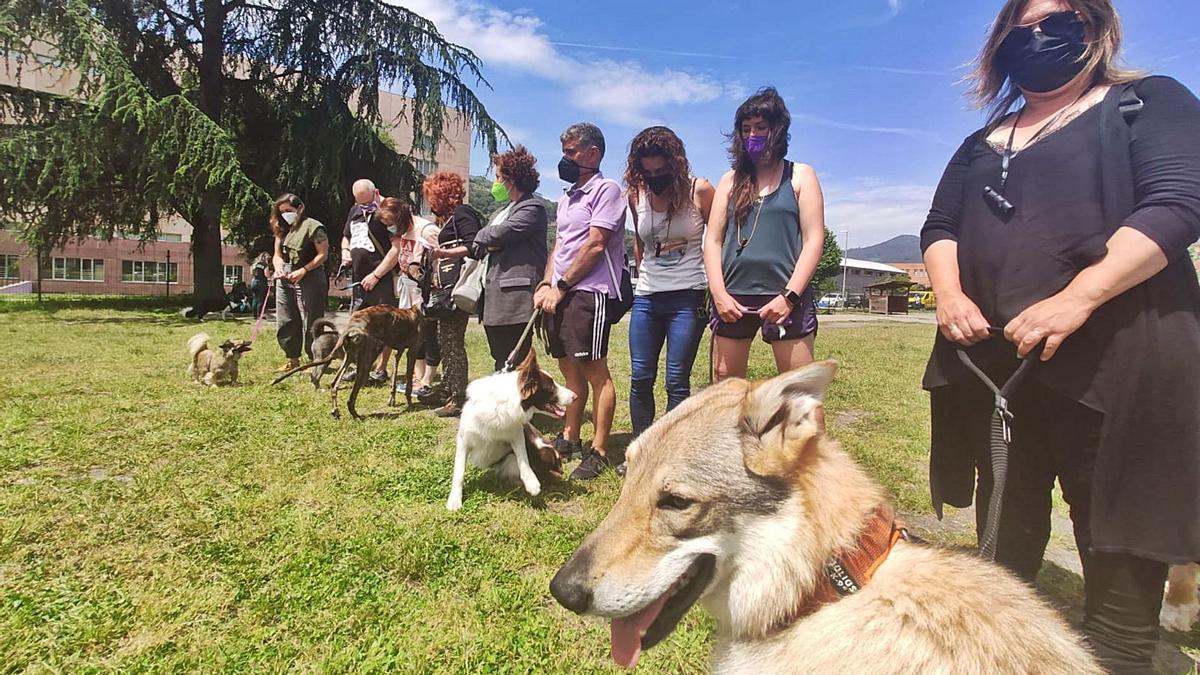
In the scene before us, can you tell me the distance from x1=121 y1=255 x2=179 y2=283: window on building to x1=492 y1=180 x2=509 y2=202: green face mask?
54921 millimetres

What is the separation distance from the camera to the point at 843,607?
151 centimetres

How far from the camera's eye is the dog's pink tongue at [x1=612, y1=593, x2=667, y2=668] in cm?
168

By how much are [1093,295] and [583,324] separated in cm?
294

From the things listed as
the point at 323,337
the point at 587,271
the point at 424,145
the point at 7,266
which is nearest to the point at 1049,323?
the point at 587,271

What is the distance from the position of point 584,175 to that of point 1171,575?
12.8 ft

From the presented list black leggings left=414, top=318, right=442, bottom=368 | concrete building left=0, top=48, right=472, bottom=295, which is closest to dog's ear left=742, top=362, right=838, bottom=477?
black leggings left=414, top=318, right=442, bottom=368

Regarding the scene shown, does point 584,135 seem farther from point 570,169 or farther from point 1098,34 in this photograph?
point 1098,34

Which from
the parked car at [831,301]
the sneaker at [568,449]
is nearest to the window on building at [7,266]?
the sneaker at [568,449]

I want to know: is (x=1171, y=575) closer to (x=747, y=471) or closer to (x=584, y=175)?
(x=747, y=471)

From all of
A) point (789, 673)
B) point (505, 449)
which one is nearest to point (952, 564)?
point (789, 673)

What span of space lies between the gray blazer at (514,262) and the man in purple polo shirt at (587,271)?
0.45 meters

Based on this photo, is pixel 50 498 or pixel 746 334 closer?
pixel 746 334

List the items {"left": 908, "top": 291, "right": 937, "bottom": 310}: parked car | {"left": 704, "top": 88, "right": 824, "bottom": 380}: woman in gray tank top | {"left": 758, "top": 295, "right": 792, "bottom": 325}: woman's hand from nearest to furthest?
{"left": 758, "top": 295, "right": 792, "bottom": 325}: woman's hand
{"left": 704, "top": 88, "right": 824, "bottom": 380}: woman in gray tank top
{"left": 908, "top": 291, "right": 937, "bottom": 310}: parked car

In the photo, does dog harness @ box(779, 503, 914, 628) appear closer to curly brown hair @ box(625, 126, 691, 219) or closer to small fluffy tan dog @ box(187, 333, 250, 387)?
curly brown hair @ box(625, 126, 691, 219)
